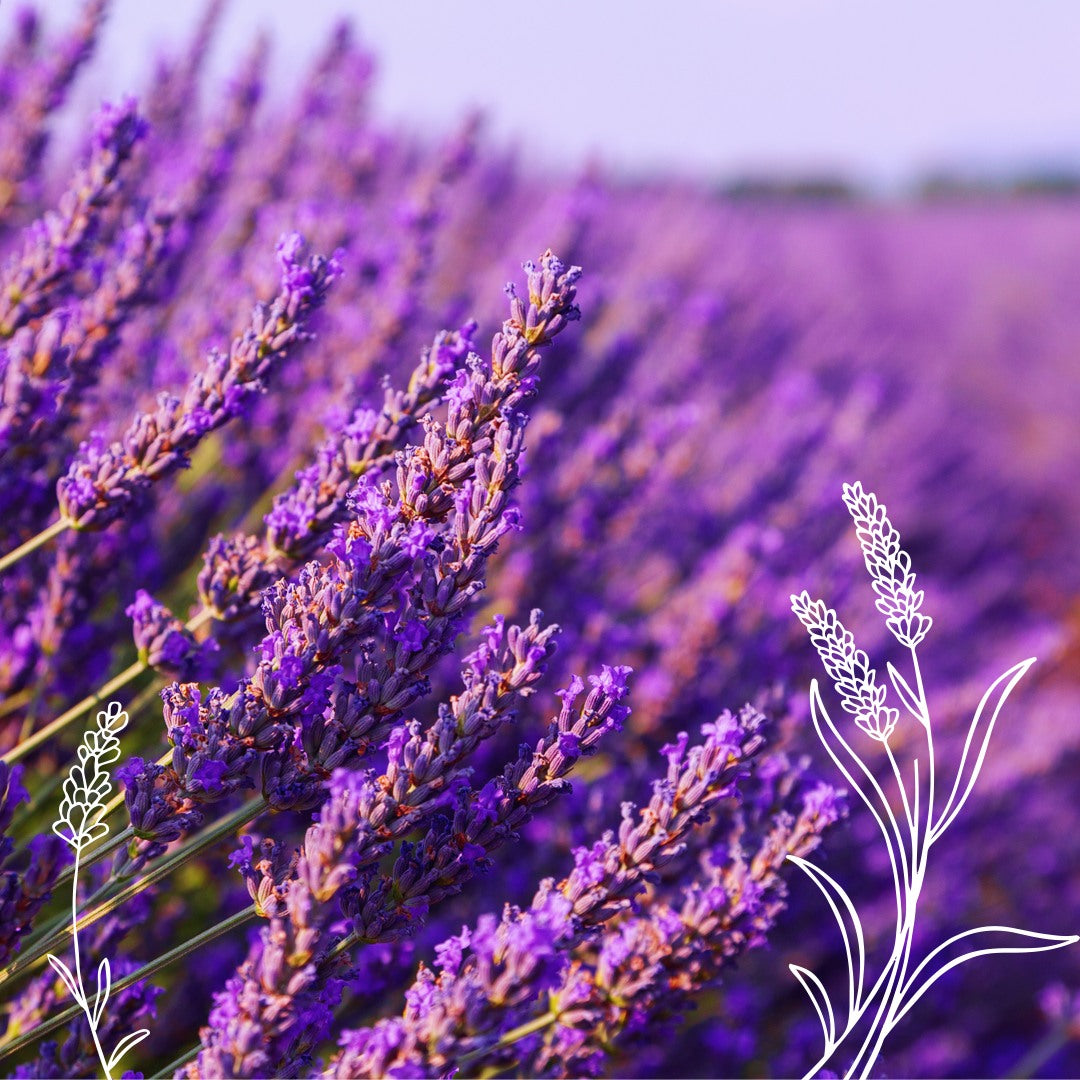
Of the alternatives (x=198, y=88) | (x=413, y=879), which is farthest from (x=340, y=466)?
(x=198, y=88)

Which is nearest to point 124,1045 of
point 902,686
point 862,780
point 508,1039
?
point 508,1039

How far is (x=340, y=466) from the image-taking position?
1164mm

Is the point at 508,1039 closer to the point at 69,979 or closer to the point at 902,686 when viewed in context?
the point at 69,979

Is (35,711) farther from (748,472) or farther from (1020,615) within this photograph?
(1020,615)

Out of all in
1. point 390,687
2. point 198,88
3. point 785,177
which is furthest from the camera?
point 785,177

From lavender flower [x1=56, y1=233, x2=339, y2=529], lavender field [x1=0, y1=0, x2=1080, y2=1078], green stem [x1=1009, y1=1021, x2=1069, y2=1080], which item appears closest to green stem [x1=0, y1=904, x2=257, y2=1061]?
lavender field [x1=0, y1=0, x2=1080, y2=1078]

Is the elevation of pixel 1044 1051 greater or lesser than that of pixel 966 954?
lesser

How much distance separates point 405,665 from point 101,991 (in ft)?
1.45

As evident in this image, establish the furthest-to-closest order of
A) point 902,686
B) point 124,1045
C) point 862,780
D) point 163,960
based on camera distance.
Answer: point 862,780, point 902,686, point 124,1045, point 163,960

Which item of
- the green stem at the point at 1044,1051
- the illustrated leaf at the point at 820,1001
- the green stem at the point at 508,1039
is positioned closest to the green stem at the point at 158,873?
the green stem at the point at 508,1039

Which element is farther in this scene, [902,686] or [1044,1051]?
[1044,1051]

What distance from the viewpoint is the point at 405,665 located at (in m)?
0.99

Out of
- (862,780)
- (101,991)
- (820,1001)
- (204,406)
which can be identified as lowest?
(820,1001)

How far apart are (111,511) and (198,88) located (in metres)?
2.09
